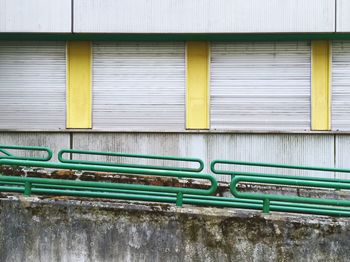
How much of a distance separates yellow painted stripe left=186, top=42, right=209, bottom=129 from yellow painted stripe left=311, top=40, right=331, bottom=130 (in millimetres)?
2307

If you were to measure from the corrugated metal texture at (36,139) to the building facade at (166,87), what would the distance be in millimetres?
22

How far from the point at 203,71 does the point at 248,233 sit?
5.76 meters

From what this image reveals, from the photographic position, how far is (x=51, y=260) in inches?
192

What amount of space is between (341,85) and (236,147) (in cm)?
262

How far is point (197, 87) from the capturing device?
33.2 ft
